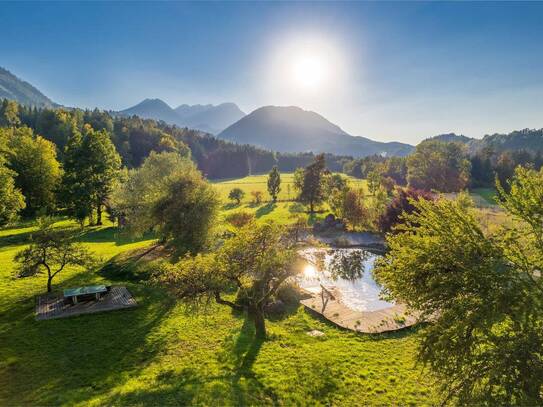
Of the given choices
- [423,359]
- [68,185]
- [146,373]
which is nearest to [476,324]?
[423,359]

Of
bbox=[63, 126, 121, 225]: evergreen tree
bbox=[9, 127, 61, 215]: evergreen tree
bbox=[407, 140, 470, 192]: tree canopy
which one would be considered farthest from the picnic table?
bbox=[407, 140, 470, 192]: tree canopy

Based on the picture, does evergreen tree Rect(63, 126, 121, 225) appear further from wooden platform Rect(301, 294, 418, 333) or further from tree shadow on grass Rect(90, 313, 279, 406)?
tree shadow on grass Rect(90, 313, 279, 406)

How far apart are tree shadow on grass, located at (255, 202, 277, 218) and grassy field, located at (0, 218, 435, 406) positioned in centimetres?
4660

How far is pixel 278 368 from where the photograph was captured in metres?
16.0

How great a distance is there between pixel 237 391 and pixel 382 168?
132m

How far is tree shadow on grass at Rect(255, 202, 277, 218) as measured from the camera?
229 ft

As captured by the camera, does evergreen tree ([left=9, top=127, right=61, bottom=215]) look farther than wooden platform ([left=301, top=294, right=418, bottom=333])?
Yes

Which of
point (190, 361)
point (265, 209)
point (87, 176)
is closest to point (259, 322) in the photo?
point (190, 361)

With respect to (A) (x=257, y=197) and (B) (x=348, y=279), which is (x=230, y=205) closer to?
(A) (x=257, y=197)

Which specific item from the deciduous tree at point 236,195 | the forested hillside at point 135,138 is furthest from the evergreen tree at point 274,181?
the forested hillside at point 135,138

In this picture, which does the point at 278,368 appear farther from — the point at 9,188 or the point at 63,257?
the point at 9,188

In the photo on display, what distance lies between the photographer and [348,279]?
32.8 meters

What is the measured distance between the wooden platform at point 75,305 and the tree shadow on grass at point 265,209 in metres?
44.4

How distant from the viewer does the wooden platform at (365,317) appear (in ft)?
69.5
